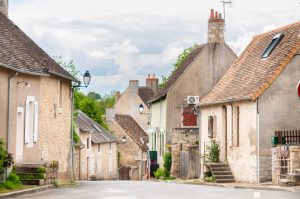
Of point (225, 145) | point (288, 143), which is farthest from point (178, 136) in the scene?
point (288, 143)

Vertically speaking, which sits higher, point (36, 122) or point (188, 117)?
point (188, 117)

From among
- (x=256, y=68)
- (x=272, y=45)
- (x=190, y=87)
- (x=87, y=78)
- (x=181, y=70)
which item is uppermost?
(x=181, y=70)

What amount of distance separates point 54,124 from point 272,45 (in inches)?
425

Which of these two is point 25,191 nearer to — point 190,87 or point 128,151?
point 190,87

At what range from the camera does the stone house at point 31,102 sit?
2394 cm

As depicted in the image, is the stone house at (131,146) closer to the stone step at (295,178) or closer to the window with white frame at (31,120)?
the window with white frame at (31,120)

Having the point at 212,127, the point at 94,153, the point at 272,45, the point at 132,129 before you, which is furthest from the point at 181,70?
the point at 132,129

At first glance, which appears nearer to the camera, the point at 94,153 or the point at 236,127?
the point at 236,127

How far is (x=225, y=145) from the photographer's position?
34.1m

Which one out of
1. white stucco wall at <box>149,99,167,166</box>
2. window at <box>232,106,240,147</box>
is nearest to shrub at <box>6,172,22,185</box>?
window at <box>232,106,240,147</box>

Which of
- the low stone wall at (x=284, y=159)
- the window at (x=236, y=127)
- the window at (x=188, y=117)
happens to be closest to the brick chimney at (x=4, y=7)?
the window at (x=236, y=127)

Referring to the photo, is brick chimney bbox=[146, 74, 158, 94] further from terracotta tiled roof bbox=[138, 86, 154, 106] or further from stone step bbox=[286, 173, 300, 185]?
stone step bbox=[286, 173, 300, 185]

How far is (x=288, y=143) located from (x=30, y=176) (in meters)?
10.1

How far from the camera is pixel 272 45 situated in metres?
32.8
